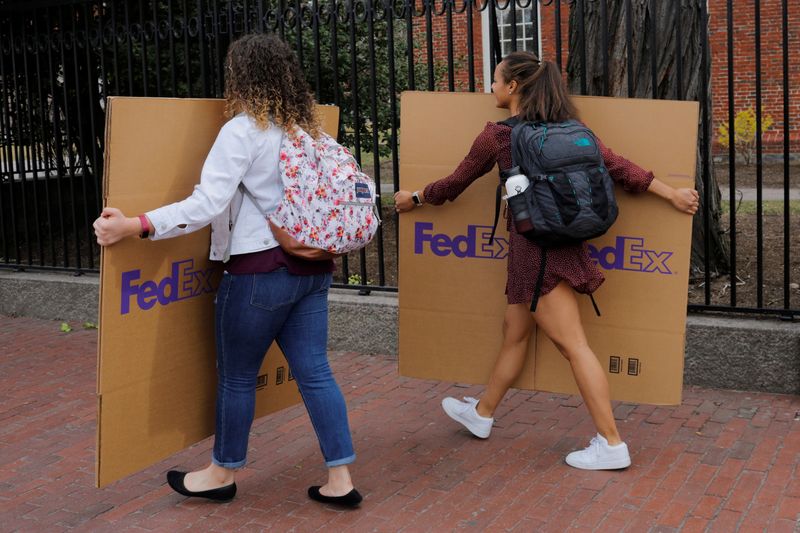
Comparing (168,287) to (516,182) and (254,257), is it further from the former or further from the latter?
(516,182)

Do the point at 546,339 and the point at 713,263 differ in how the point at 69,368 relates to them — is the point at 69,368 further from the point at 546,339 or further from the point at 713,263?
the point at 713,263

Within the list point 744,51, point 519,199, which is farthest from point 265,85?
point 744,51

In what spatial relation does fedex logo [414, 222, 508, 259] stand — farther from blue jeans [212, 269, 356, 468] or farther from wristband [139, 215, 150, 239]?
wristband [139, 215, 150, 239]

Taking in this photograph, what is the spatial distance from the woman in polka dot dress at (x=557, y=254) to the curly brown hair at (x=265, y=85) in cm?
90

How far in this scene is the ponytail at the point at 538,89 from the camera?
4105mm

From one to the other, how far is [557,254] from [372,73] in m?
2.67

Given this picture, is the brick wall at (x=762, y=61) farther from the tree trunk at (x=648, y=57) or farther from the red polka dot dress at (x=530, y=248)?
the red polka dot dress at (x=530, y=248)

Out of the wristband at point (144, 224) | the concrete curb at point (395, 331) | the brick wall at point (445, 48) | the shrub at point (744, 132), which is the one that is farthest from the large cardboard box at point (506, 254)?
the shrub at point (744, 132)

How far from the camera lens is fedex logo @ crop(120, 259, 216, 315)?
361 cm

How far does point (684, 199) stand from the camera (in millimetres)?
4203

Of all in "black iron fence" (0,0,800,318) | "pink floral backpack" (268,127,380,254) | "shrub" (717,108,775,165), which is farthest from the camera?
"shrub" (717,108,775,165)

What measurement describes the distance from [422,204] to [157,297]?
142 cm

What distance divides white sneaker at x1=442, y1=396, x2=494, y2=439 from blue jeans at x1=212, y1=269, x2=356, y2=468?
97 centimetres

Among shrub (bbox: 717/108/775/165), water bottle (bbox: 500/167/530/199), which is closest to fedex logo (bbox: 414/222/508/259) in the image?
water bottle (bbox: 500/167/530/199)
